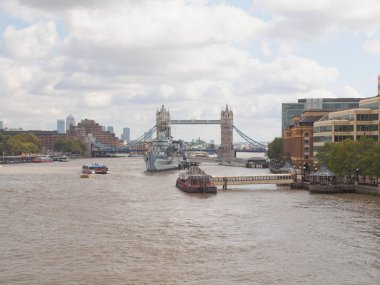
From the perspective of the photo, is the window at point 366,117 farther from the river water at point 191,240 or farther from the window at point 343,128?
the river water at point 191,240

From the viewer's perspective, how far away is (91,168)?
A: 16762 centimetres

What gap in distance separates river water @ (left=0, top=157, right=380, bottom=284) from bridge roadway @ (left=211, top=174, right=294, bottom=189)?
17.3 m

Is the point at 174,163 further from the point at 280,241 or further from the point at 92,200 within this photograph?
the point at 280,241

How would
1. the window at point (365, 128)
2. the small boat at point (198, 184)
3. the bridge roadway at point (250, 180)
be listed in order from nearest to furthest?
1. the small boat at point (198, 184)
2. the bridge roadway at point (250, 180)
3. the window at point (365, 128)

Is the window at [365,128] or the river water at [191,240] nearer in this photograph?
the river water at [191,240]

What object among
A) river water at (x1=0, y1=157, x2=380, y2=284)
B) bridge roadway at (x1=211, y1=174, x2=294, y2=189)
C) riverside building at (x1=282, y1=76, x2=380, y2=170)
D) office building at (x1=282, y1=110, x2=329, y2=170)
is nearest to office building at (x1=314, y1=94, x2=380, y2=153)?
riverside building at (x1=282, y1=76, x2=380, y2=170)

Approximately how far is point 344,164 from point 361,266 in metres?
56.0

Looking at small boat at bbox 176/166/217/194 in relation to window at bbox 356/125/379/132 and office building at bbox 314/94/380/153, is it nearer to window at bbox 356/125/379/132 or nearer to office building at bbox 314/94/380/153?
office building at bbox 314/94/380/153

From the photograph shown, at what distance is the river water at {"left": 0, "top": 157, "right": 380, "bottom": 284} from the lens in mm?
40906

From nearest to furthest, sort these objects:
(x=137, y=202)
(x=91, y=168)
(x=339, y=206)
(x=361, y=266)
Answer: (x=361, y=266)
(x=339, y=206)
(x=137, y=202)
(x=91, y=168)

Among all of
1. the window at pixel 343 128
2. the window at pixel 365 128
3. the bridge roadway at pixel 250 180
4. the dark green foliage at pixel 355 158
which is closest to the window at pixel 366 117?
the window at pixel 365 128

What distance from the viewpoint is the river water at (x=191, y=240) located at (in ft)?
134

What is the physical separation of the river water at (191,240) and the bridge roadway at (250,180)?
681 inches

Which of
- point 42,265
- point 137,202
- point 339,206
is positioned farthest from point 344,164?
point 42,265
